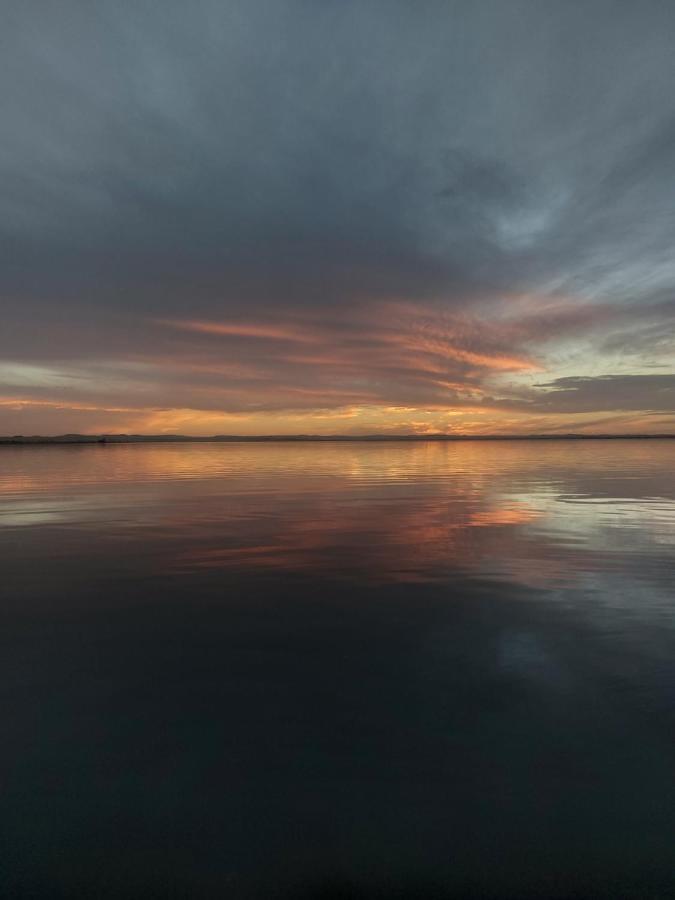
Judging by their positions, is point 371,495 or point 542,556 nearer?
point 542,556

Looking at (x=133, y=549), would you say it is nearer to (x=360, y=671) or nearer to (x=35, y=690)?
(x=35, y=690)

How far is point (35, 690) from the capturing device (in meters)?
7.19

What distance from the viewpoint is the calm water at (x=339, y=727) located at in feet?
14.1

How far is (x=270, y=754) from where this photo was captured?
18.6 ft

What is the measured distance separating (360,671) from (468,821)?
3.10 metres

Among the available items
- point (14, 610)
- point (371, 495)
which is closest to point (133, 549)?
point (14, 610)

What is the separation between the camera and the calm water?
4309mm

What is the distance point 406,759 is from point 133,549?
42.5ft

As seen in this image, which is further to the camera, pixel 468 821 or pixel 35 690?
pixel 35 690

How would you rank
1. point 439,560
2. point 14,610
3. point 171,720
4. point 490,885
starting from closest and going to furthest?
point 490,885 < point 171,720 < point 14,610 < point 439,560

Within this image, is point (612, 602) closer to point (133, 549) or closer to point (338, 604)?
point (338, 604)

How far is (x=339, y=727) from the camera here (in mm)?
6164

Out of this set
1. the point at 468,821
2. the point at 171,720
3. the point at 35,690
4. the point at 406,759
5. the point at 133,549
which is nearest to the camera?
the point at 468,821

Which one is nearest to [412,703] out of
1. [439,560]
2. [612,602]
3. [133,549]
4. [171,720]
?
[171,720]
